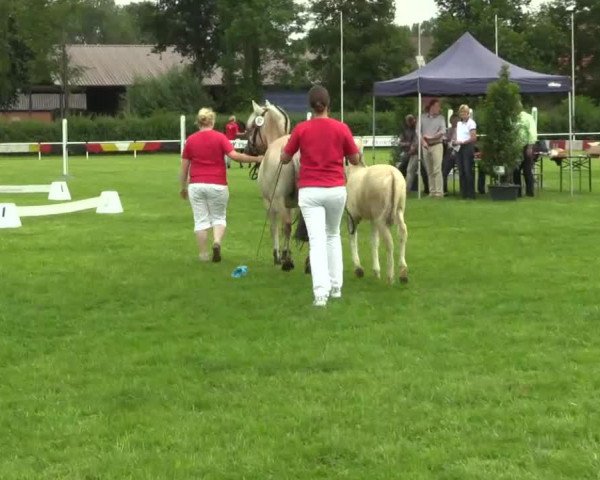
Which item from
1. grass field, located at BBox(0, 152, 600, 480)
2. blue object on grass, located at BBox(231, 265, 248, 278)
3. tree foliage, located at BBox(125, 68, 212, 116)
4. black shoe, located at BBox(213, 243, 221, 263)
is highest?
tree foliage, located at BBox(125, 68, 212, 116)

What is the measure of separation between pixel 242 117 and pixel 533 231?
42.9 meters

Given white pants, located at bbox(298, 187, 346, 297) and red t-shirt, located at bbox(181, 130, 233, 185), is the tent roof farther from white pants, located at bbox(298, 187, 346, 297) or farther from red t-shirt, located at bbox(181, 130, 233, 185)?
white pants, located at bbox(298, 187, 346, 297)

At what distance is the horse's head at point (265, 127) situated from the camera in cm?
1241

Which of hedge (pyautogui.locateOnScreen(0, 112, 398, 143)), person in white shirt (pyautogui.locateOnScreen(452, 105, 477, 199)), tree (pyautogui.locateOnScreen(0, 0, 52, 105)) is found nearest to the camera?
person in white shirt (pyautogui.locateOnScreen(452, 105, 477, 199))

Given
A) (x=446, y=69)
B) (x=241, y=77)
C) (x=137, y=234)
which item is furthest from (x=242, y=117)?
(x=137, y=234)

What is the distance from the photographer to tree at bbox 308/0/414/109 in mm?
66062

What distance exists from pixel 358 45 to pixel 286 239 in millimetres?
56852

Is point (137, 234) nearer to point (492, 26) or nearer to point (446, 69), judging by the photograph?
point (446, 69)

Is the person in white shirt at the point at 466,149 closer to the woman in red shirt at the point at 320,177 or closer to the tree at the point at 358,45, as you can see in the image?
the woman in red shirt at the point at 320,177

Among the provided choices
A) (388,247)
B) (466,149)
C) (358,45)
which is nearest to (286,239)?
(388,247)

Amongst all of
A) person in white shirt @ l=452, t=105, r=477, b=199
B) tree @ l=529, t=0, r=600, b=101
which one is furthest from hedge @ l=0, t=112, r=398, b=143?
person in white shirt @ l=452, t=105, r=477, b=199

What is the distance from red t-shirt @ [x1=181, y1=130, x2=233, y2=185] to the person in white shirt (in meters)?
9.77

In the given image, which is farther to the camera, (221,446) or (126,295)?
(126,295)

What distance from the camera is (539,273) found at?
10914 millimetres
